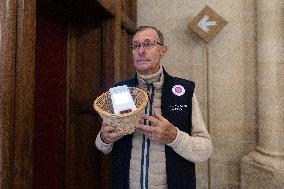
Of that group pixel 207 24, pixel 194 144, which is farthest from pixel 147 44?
pixel 207 24

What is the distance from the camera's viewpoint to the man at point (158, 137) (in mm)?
1558

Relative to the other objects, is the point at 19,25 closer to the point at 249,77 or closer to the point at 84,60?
the point at 84,60

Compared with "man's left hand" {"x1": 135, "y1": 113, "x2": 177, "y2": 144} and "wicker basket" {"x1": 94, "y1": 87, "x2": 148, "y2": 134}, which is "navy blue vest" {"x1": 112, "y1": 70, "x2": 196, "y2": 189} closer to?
"man's left hand" {"x1": 135, "y1": 113, "x2": 177, "y2": 144}

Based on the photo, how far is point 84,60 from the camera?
2.62 meters

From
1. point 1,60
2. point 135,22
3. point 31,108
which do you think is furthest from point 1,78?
point 135,22

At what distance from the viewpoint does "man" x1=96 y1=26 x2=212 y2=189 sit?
1558mm

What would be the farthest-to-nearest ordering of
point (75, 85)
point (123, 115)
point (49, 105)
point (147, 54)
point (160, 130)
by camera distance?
1. point (75, 85)
2. point (49, 105)
3. point (147, 54)
4. point (160, 130)
5. point (123, 115)

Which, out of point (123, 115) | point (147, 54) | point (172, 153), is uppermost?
point (147, 54)

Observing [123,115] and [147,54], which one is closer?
[123,115]

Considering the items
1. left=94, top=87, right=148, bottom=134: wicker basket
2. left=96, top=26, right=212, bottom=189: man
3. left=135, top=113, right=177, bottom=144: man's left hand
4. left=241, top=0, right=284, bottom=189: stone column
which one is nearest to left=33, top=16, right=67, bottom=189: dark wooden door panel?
left=96, top=26, right=212, bottom=189: man

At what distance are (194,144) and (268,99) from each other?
1463mm

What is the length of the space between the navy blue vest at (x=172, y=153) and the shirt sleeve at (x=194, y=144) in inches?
2.0

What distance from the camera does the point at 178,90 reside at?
1.74 meters

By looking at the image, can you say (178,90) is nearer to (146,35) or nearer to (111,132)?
(146,35)
